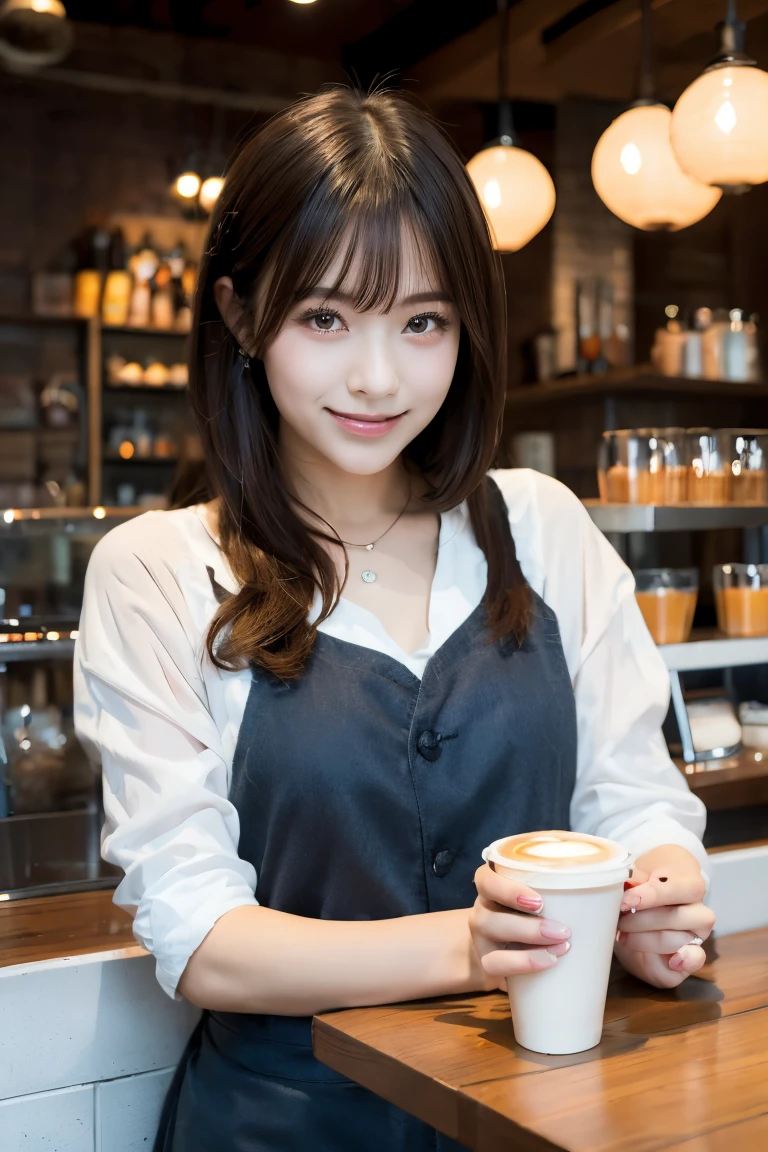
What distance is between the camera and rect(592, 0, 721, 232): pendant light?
2.71 meters

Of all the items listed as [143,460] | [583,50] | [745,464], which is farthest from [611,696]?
[143,460]

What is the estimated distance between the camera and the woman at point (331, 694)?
120cm

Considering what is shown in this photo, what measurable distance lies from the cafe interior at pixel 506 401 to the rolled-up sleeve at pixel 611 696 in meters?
0.15

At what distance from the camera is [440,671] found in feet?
4.45

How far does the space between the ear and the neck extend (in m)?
0.15

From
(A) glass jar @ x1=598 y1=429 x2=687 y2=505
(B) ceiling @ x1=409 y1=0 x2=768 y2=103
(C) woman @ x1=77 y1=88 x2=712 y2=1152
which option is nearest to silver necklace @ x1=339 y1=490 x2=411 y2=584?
(C) woman @ x1=77 y1=88 x2=712 y2=1152

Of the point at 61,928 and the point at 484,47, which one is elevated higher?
the point at 484,47

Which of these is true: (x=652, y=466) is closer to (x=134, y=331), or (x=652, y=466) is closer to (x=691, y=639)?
(x=691, y=639)

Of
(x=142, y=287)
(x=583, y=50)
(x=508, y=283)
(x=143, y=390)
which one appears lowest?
(x=143, y=390)

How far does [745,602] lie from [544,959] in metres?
1.55

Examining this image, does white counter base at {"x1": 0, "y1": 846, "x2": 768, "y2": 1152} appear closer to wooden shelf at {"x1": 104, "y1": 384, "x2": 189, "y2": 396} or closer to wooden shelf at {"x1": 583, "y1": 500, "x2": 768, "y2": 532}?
wooden shelf at {"x1": 583, "y1": 500, "x2": 768, "y2": 532}

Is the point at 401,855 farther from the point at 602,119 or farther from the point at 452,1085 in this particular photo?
the point at 602,119

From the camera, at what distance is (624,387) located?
420 centimetres

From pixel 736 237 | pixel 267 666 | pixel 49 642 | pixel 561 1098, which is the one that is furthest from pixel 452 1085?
pixel 736 237
